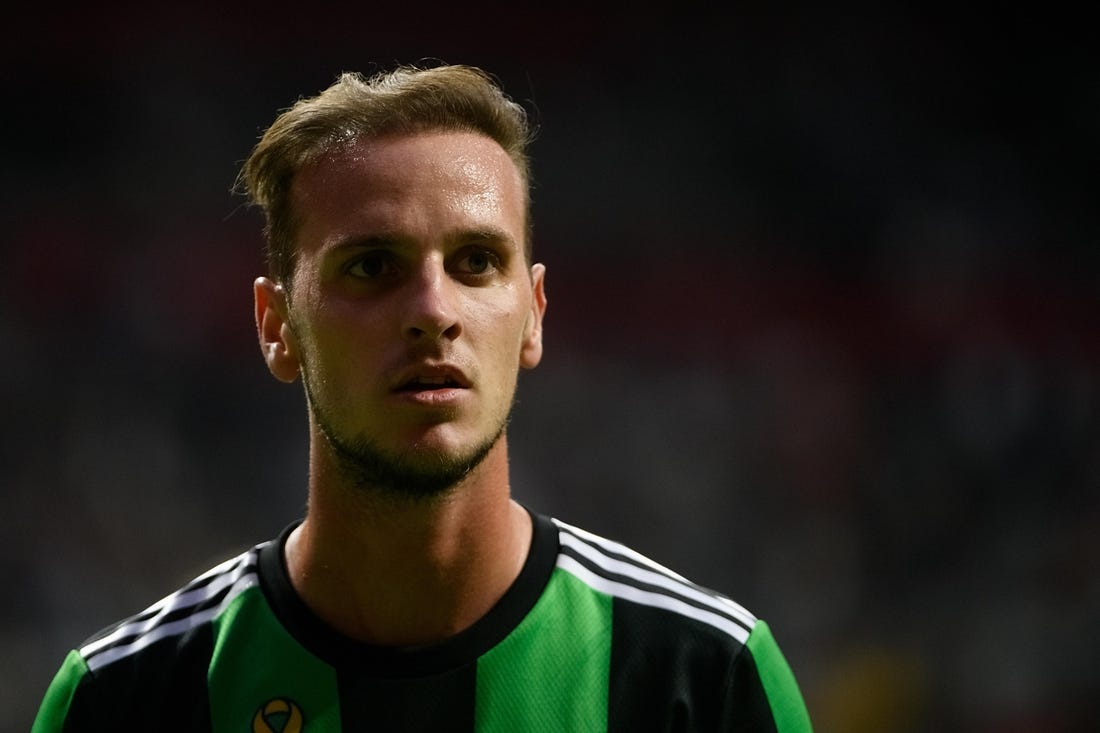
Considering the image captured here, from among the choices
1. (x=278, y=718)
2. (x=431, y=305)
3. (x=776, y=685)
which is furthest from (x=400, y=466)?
(x=776, y=685)

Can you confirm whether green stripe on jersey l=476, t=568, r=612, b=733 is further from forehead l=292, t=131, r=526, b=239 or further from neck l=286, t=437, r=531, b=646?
forehead l=292, t=131, r=526, b=239

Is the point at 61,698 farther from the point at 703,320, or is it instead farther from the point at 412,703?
the point at 703,320

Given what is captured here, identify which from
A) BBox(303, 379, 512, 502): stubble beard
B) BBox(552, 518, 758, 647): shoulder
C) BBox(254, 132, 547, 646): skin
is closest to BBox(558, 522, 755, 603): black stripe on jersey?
BBox(552, 518, 758, 647): shoulder

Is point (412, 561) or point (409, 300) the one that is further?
point (412, 561)

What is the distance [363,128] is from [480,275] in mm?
317

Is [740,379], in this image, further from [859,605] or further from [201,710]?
[201,710]

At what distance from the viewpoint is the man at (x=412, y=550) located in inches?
74.7

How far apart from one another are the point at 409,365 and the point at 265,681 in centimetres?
60

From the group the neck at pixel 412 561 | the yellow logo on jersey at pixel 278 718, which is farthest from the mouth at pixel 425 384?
the yellow logo on jersey at pixel 278 718

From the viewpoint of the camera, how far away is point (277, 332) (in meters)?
2.12

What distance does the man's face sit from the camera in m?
1.86

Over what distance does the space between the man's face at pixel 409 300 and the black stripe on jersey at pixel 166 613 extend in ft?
1.07

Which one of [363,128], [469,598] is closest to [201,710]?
[469,598]

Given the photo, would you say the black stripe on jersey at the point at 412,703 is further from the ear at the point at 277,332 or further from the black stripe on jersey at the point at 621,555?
the ear at the point at 277,332
